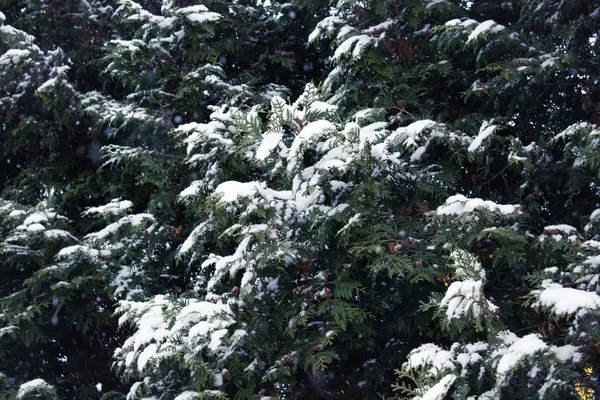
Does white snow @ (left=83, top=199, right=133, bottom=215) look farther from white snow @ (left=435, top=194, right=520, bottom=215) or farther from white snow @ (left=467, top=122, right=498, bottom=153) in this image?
white snow @ (left=467, top=122, right=498, bottom=153)

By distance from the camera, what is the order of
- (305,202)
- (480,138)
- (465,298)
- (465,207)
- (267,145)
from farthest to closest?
(480,138), (305,202), (267,145), (465,207), (465,298)

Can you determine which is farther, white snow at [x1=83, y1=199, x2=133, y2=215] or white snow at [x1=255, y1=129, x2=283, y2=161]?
white snow at [x1=83, y1=199, x2=133, y2=215]

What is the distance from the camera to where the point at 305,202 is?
3820mm

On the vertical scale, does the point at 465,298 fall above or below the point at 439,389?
above

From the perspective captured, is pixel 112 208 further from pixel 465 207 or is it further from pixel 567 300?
pixel 567 300

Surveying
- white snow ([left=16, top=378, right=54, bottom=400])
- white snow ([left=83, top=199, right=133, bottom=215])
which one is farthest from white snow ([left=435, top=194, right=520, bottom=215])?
white snow ([left=16, top=378, right=54, bottom=400])

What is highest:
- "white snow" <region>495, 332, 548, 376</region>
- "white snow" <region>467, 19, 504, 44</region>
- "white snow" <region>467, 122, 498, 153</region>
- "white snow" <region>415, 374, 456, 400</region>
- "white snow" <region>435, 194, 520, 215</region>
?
"white snow" <region>467, 19, 504, 44</region>

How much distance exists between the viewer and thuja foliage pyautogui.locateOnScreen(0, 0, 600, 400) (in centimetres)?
360

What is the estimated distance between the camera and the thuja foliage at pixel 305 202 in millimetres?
3602

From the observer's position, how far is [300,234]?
3.93 m

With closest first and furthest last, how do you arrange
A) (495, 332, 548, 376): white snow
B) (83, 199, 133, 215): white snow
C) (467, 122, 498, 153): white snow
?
(495, 332, 548, 376): white snow
(467, 122, 498, 153): white snow
(83, 199, 133, 215): white snow

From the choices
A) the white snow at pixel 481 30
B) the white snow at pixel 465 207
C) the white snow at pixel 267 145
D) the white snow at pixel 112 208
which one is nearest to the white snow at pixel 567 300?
the white snow at pixel 465 207

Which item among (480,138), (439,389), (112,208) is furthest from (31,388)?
(480,138)

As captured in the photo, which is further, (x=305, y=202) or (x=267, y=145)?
(x=305, y=202)
